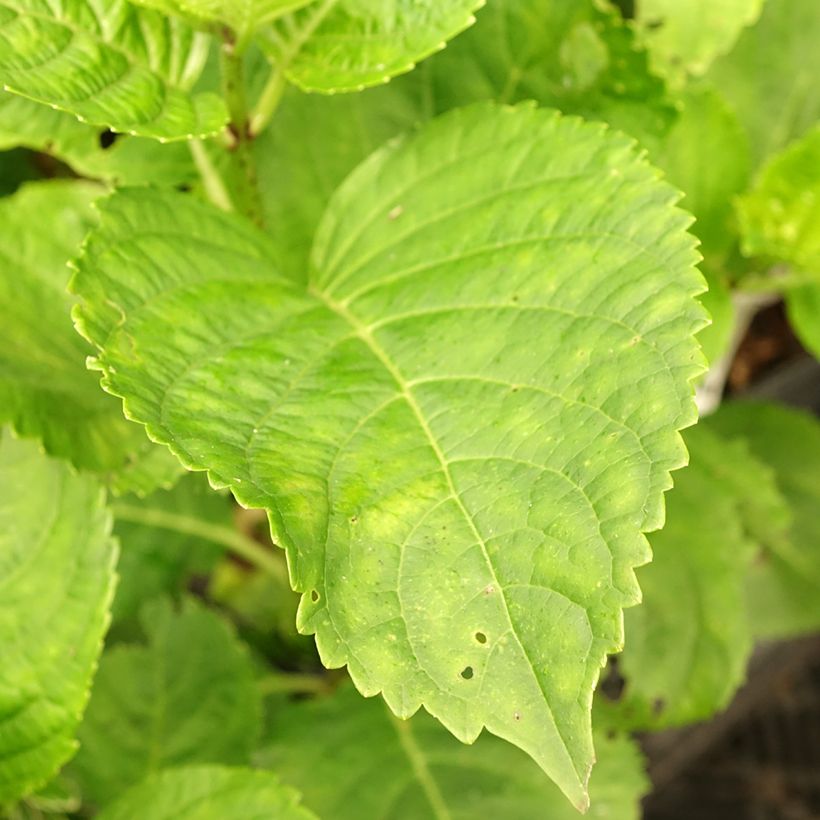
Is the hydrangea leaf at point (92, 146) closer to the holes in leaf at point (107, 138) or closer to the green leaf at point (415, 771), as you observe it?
the holes in leaf at point (107, 138)

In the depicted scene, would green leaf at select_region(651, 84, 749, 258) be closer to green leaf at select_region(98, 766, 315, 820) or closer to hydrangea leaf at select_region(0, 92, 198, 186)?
hydrangea leaf at select_region(0, 92, 198, 186)

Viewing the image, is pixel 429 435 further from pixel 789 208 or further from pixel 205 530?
pixel 205 530

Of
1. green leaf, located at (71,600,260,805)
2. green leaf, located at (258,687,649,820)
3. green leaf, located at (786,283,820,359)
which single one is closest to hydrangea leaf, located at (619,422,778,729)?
green leaf, located at (258,687,649,820)

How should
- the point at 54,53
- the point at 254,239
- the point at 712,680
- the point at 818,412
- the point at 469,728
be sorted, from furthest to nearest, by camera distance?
1. the point at 818,412
2. the point at 712,680
3. the point at 254,239
4. the point at 54,53
5. the point at 469,728

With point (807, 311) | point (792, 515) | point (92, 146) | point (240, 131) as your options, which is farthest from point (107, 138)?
point (792, 515)

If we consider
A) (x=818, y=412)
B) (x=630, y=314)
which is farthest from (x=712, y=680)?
(x=818, y=412)

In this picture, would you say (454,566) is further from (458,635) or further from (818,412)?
(818,412)
